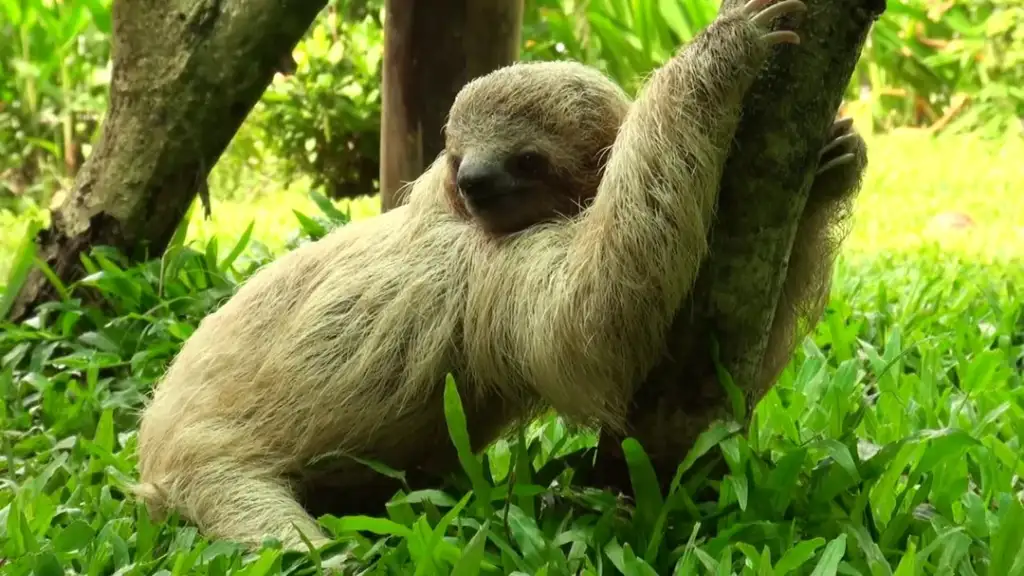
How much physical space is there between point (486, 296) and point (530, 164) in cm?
30

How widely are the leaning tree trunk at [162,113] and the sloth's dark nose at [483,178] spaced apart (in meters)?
1.75

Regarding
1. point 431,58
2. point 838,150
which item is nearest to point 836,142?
point 838,150

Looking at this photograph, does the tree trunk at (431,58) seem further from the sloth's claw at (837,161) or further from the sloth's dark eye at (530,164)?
the sloth's claw at (837,161)

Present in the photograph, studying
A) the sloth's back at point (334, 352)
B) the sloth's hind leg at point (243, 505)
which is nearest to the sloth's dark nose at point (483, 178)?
the sloth's back at point (334, 352)

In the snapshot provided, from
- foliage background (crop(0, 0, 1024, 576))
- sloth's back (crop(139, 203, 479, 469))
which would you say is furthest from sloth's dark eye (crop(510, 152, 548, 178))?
foliage background (crop(0, 0, 1024, 576))

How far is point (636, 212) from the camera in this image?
6.69 ft

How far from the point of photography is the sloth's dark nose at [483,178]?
2256mm

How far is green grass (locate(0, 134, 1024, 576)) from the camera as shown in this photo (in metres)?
2.06

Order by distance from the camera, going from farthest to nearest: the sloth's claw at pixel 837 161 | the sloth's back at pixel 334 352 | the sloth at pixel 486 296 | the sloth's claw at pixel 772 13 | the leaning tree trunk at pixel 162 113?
the leaning tree trunk at pixel 162 113
the sloth's back at pixel 334 352
the sloth's claw at pixel 837 161
the sloth at pixel 486 296
the sloth's claw at pixel 772 13

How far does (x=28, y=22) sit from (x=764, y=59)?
800 centimetres

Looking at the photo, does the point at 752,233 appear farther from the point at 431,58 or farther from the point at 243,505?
the point at 431,58

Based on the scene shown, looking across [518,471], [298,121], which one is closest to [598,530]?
[518,471]

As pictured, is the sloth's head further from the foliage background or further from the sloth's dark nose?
the foliage background

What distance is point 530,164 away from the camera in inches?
91.5
